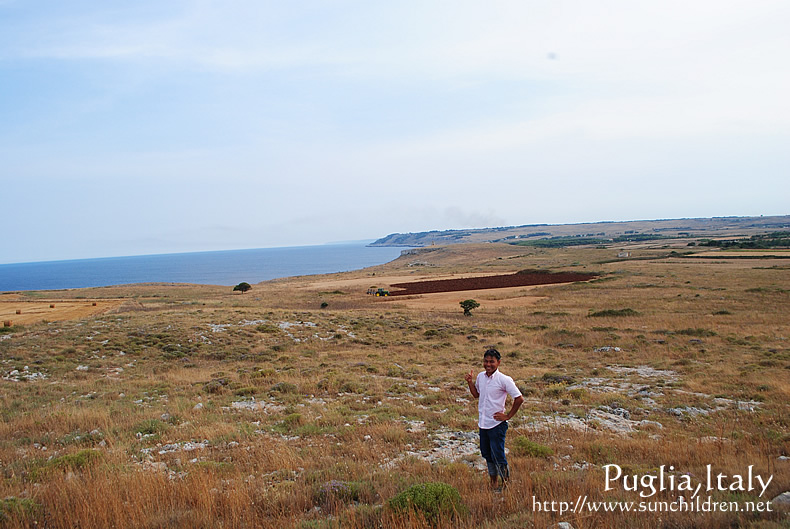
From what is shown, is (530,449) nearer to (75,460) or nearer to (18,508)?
(18,508)

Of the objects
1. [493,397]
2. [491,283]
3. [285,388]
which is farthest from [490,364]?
[491,283]

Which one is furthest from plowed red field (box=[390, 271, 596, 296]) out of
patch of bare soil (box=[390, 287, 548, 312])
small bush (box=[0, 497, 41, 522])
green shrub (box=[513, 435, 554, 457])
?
small bush (box=[0, 497, 41, 522])

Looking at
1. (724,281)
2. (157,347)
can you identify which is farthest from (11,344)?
(724,281)

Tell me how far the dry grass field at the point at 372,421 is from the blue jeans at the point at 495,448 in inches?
10.4

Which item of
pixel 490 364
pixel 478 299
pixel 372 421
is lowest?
pixel 478 299

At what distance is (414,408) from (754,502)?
7.71m

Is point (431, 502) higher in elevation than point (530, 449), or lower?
higher

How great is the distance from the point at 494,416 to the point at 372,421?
497 cm

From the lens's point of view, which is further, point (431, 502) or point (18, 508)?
point (18, 508)

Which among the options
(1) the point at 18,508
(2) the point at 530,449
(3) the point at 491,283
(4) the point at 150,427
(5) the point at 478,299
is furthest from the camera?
(3) the point at 491,283

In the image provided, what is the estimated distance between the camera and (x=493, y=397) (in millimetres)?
6340

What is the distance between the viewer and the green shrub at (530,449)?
795 cm

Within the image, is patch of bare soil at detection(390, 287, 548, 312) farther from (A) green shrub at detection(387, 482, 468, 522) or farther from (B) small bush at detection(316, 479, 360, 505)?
(A) green shrub at detection(387, 482, 468, 522)

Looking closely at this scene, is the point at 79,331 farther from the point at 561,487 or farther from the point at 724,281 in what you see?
the point at 724,281
